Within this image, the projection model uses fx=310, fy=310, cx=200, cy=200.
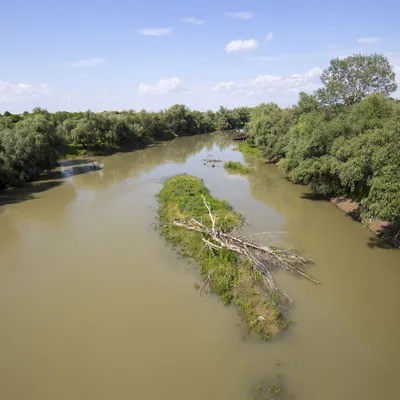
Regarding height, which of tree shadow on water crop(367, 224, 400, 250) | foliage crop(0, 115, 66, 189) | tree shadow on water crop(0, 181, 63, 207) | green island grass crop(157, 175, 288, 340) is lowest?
tree shadow on water crop(367, 224, 400, 250)

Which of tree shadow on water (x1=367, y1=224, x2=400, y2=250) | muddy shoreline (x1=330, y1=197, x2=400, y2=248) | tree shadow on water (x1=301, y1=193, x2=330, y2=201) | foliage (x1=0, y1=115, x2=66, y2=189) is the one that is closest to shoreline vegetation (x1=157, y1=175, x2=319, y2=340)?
tree shadow on water (x1=367, y1=224, x2=400, y2=250)

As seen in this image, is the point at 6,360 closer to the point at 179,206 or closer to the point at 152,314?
the point at 152,314

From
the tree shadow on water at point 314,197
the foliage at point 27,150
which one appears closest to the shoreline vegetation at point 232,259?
→ the tree shadow on water at point 314,197

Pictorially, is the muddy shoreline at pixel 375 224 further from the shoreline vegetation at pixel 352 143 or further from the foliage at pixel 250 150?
the foliage at pixel 250 150

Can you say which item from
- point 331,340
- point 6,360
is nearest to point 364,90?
point 331,340

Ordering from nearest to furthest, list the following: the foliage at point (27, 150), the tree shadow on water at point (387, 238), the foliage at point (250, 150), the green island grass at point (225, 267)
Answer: the green island grass at point (225, 267) → the tree shadow on water at point (387, 238) → the foliage at point (27, 150) → the foliage at point (250, 150)

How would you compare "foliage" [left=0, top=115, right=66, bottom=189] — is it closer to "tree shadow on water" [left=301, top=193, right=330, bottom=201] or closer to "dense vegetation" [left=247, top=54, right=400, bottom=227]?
"dense vegetation" [left=247, top=54, right=400, bottom=227]
